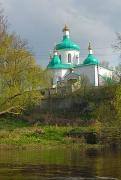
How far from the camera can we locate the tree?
50594 millimetres

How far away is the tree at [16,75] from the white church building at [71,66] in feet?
142

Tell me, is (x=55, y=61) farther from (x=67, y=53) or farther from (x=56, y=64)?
(x=67, y=53)

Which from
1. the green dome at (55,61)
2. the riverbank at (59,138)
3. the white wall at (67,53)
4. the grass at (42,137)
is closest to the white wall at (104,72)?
the white wall at (67,53)

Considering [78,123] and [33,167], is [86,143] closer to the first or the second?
[78,123]

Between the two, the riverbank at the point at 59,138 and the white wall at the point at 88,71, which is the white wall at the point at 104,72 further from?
the riverbank at the point at 59,138

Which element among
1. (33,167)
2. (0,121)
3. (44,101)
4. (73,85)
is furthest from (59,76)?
(33,167)

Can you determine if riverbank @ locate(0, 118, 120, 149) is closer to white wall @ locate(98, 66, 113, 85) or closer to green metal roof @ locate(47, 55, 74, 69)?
white wall @ locate(98, 66, 113, 85)

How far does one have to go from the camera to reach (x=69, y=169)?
23.1 meters

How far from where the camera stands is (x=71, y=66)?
349 ft

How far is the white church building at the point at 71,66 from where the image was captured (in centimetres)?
9962

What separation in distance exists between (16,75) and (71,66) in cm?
5548

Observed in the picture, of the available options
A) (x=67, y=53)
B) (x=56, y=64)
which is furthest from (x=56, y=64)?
(x=67, y=53)

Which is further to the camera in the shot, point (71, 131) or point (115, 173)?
point (71, 131)

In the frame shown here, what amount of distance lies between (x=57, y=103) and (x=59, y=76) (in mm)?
24012
